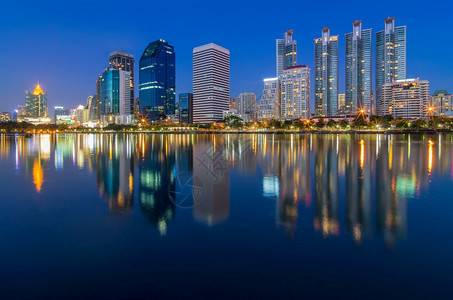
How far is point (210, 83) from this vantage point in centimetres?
18962

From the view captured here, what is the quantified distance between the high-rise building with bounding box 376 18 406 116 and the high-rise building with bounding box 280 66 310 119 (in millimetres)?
50611

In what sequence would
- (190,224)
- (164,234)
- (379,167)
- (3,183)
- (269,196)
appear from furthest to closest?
(379,167), (3,183), (269,196), (190,224), (164,234)

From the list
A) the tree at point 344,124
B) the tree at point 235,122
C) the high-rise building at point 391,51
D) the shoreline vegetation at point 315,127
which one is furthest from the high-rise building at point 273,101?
the high-rise building at point 391,51

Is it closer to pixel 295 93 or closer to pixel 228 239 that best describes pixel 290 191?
pixel 228 239

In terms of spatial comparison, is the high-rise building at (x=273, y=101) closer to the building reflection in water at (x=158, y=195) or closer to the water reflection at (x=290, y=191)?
the water reflection at (x=290, y=191)

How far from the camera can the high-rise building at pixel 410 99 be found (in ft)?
511

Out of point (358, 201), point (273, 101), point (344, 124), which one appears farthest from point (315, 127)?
point (358, 201)

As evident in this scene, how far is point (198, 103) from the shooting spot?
194375 mm

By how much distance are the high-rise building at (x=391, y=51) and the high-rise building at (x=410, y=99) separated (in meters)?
27.7

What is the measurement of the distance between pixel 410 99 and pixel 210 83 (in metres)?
114

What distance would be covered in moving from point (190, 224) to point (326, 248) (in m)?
3.85

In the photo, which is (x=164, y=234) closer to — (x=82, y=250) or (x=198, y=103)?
(x=82, y=250)

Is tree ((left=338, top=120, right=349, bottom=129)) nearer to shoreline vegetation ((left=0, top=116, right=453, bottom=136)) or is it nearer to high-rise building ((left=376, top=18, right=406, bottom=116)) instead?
shoreline vegetation ((left=0, top=116, right=453, bottom=136))

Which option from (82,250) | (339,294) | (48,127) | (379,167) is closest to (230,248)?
(339,294)
